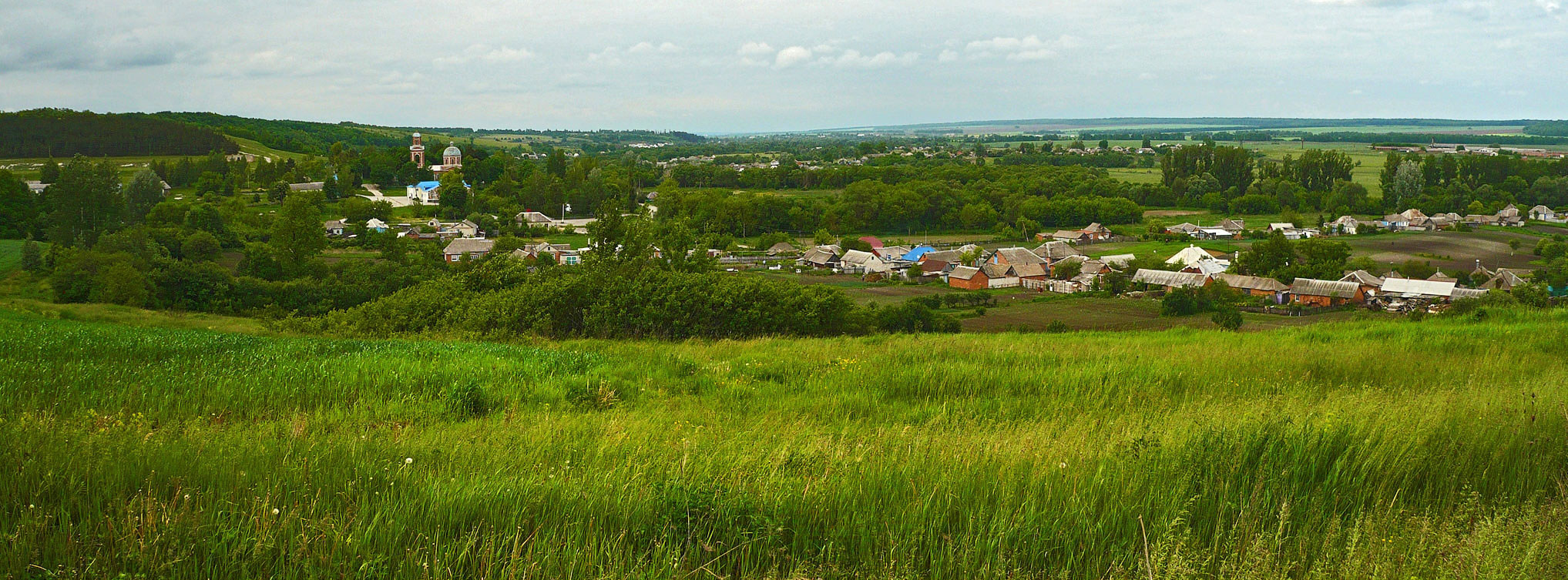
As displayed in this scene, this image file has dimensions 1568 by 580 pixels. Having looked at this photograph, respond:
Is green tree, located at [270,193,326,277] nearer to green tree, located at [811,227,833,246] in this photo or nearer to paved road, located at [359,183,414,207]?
green tree, located at [811,227,833,246]

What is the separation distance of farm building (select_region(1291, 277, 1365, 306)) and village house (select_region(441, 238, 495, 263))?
1935 inches

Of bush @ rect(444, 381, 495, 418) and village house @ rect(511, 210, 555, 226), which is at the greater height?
bush @ rect(444, 381, 495, 418)

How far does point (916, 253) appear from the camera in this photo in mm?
63750

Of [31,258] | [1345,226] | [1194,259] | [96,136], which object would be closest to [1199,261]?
[1194,259]

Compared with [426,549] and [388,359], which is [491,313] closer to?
[388,359]

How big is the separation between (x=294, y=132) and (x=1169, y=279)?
5868 inches

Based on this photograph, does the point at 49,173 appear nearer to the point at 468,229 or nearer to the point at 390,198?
the point at 390,198

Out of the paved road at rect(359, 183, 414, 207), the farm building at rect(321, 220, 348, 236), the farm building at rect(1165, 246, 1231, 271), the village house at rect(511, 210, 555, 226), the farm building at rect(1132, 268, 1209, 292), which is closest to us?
the farm building at rect(1132, 268, 1209, 292)

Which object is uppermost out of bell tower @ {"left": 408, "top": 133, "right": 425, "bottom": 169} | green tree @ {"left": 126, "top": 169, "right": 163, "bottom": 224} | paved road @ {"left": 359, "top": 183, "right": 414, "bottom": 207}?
bell tower @ {"left": 408, "top": 133, "right": 425, "bottom": 169}

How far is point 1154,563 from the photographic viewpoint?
9.90 feet

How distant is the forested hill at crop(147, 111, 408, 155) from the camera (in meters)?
124

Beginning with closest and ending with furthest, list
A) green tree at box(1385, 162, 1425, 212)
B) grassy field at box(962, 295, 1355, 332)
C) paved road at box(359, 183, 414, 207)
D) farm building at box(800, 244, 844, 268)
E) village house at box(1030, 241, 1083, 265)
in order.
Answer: grassy field at box(962, 295, 1355, 332) → village house at box(1030, 241, 1083, 265) → farm building at box(800, 244, 844, 268) → green tree at box(1385, 162, 1425, 212) → paved road at box(359, 183, 414, 207)

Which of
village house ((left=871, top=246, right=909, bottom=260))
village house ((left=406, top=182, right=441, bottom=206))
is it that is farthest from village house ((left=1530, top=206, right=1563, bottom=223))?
village house ((left=406, top=182, right=441, bottom=206))

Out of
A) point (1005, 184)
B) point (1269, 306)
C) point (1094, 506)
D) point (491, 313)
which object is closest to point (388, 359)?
point (1094, 506)
